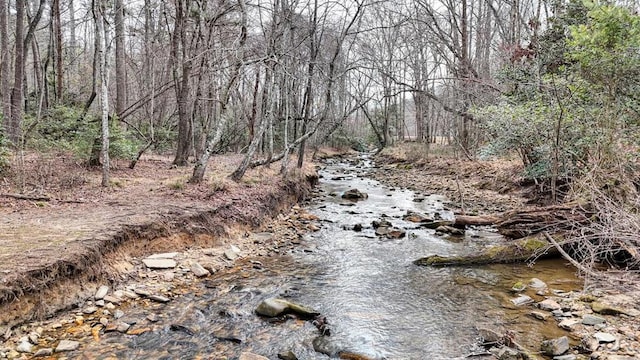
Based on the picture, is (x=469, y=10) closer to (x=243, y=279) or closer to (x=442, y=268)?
(x=442, y=268)

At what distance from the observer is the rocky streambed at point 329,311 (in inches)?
166

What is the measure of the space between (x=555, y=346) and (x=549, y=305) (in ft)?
4.16

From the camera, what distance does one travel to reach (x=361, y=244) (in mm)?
8805

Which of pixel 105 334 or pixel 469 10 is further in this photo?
pixel 469 10

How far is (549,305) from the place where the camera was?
532 centimetres

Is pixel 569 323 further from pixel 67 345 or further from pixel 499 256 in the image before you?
pixel 67 345

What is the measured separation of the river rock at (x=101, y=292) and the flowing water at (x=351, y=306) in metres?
0.45

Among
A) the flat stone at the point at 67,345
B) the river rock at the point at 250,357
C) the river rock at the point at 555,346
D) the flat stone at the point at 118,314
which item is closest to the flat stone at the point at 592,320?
the river rock at the point at 555,346

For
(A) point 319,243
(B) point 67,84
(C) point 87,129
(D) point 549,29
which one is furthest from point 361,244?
(B) point 67,84

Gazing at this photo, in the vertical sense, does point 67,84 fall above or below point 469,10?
below

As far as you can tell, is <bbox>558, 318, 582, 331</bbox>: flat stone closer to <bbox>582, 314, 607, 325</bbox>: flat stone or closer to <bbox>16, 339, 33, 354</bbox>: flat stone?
<bbox>582, 314, 607, 325</bbox>: flat stone

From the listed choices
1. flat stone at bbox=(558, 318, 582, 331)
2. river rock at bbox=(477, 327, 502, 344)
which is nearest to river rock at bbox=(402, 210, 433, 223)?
flat stone at bbox=(558, 318, 582, 331)

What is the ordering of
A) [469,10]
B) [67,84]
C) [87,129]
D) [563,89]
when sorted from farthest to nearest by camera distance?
[469,10] → [67,84] → [87,129] → [563,89]

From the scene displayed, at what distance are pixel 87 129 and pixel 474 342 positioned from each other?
1075 cm
